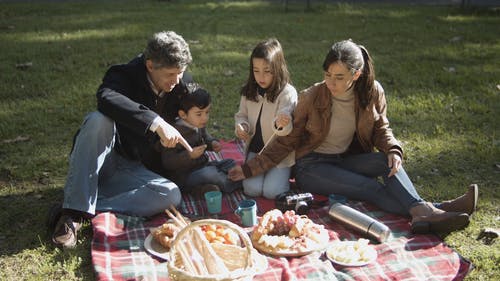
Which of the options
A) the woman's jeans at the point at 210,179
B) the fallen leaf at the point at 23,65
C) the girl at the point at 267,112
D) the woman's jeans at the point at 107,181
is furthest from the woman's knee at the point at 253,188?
the fallen leaf at the point at 23,65

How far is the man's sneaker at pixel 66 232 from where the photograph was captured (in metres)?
3.85

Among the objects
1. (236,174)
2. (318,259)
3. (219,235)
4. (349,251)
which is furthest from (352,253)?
(236,174)

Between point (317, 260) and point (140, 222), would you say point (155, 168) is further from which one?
point (317, 260)

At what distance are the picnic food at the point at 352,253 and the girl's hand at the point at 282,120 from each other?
1135mm

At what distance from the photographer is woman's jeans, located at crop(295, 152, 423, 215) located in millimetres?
4289

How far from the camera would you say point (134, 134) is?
175 inches

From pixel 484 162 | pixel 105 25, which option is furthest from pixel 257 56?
→ pixel 105 25

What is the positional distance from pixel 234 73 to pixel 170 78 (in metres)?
3.73

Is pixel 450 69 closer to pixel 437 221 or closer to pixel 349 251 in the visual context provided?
pixel 437 221

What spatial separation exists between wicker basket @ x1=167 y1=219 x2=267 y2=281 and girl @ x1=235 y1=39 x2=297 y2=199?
112cm

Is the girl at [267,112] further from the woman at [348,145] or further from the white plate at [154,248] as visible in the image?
the white plate at [154,248]

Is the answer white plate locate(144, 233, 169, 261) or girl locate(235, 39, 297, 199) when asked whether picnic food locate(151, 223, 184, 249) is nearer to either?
white plate locate(144, 233, 169, 261)

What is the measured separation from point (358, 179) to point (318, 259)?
1.02 m

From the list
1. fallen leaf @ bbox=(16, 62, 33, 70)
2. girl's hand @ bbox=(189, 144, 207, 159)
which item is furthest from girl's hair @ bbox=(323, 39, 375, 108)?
fallen leaf @ bbox=(16, 62, 33, 70)
